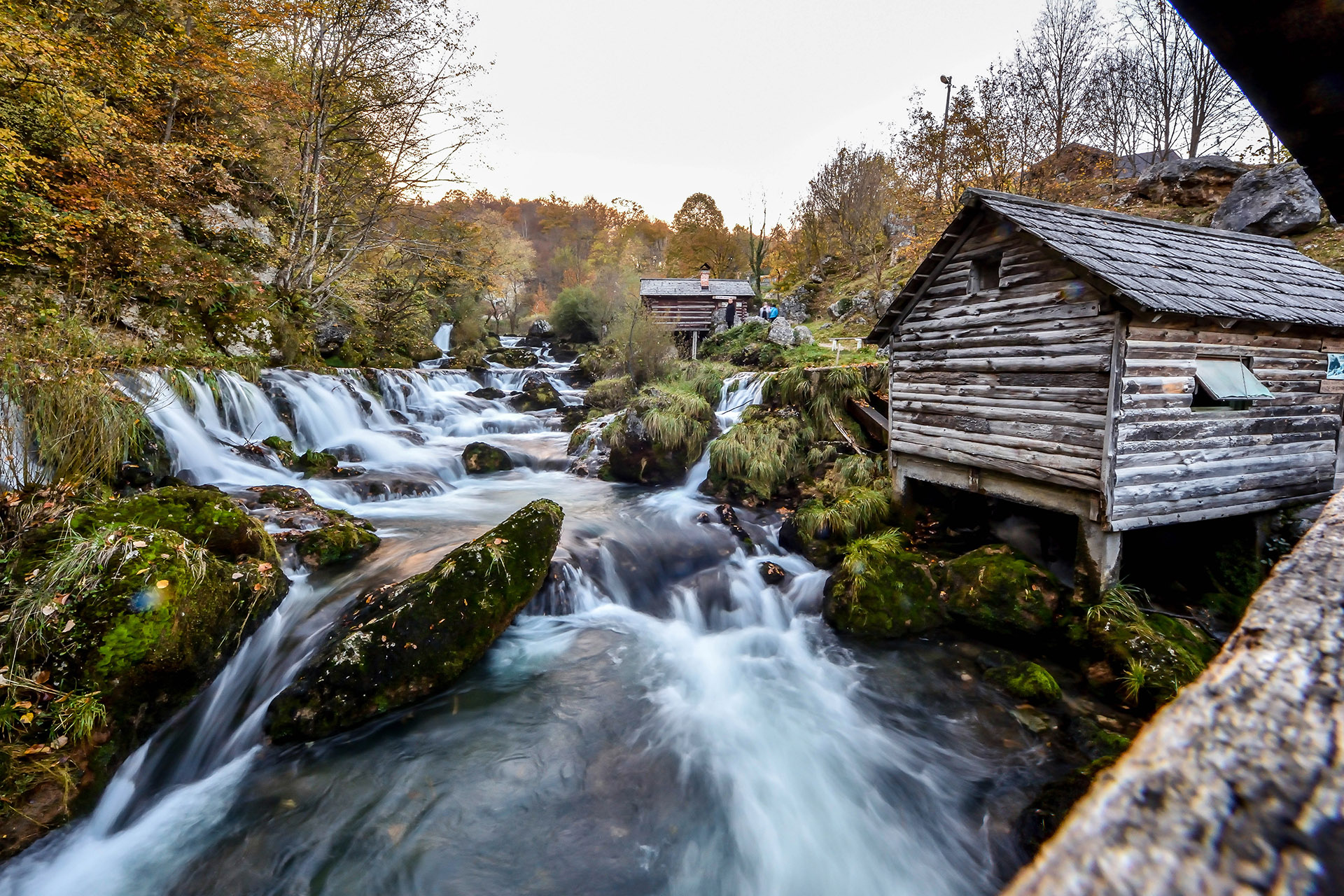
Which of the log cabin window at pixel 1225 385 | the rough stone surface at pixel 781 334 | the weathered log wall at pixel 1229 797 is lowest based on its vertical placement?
the weathered log wall at pixel 1229 797

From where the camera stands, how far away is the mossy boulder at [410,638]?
4551mm

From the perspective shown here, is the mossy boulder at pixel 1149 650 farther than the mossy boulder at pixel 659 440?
No

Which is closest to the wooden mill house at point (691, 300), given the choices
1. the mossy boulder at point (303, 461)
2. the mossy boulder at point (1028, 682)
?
the mossy boulder at point (303, 461)

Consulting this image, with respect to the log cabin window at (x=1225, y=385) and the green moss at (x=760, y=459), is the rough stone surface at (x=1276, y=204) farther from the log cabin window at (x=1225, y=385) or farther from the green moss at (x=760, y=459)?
the green moss at (x=760, y=459)

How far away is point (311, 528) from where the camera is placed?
22.6 ft

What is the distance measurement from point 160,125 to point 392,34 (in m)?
5.78

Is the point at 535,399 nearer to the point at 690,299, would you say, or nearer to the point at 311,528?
the point at 690,299

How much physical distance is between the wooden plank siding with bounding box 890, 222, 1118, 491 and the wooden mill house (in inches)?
708

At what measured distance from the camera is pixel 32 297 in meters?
8.00

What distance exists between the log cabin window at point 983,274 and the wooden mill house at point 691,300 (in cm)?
1855

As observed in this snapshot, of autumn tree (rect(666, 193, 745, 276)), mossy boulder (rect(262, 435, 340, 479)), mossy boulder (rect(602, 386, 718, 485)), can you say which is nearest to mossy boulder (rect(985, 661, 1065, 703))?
mossy boulder (rect(602, 386, 718, 485))

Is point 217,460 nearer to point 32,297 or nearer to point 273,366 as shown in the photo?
point 32,297

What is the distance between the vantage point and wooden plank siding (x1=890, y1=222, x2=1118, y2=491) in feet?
19.4

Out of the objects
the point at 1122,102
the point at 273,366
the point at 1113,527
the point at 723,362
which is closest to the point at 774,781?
the point at 1113,527
